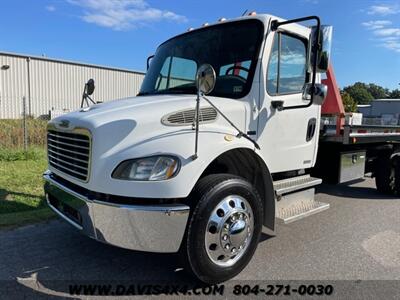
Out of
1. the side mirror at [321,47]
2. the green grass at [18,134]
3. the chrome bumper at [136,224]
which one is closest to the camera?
the chrome bumper at [136,224]

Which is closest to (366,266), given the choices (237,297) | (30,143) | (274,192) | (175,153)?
(274,192)

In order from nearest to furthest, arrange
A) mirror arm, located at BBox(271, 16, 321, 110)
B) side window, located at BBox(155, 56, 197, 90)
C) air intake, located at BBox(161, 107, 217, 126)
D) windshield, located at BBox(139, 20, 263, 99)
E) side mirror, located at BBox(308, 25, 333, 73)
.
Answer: air intake, located at BBox(161, 107, 217, 126) → mirror arm, located at BBox(271, 16, 321, 110) → side mirror, located at BBox(308, 25, 333, 73) → windshield, located at BBox(139, 20, 263, 99) → side window, located at BBox(155, 56, 197, 90)

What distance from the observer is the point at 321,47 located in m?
3.93

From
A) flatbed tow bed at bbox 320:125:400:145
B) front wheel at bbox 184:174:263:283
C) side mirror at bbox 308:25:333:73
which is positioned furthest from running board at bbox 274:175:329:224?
side mirror at bbox 308:25:333:73

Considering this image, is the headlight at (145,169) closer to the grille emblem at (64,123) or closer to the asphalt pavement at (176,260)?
the grille emblem at (64,123)

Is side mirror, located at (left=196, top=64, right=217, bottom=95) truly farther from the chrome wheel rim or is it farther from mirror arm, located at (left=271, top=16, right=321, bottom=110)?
mirror arm, located at (left=271, top=16, right=321, bottom=110)

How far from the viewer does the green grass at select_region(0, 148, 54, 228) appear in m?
5.30

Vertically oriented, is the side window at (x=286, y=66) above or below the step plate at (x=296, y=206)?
above

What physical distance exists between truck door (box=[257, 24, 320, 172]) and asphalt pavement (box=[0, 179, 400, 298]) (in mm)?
953

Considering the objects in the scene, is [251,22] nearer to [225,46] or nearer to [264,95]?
[225,46]

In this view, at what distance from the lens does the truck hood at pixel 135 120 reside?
124 inches

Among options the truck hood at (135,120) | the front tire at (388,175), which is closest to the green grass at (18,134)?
the truck hood at (135,120)

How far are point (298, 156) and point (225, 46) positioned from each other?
157 cm

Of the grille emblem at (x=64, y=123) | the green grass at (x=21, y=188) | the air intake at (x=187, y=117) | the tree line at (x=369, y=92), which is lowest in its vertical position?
the green grass at (x=21, y=188)
